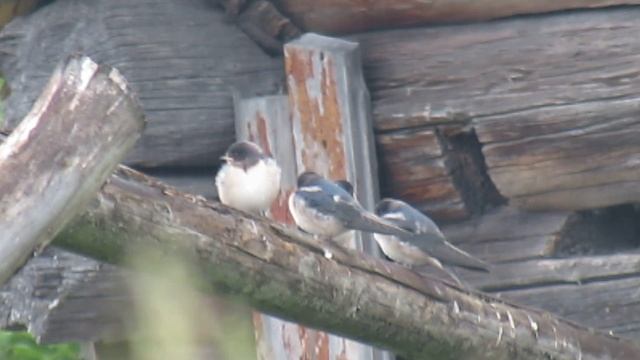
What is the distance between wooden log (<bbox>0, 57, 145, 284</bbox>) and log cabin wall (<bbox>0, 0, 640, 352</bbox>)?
79.9 inches

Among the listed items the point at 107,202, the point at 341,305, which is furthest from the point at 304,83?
the point at 107,202

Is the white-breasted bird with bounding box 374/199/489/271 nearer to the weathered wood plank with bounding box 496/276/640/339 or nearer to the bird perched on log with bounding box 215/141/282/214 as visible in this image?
the weathered wood plank with bounding box 496/276/640/339

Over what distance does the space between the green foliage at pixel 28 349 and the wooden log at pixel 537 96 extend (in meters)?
1.57

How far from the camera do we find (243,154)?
514 centimetres

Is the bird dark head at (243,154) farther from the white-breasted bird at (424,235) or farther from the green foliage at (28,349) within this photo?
the green foliage at (28,349)

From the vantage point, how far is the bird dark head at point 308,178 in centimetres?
511

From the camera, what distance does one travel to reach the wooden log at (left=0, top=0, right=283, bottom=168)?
5.15 metres

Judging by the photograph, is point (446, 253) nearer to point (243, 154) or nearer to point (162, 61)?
point (243, 154)

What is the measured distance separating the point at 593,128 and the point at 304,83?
0.74 m

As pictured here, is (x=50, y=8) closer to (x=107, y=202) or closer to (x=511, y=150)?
(x=511, y=150)

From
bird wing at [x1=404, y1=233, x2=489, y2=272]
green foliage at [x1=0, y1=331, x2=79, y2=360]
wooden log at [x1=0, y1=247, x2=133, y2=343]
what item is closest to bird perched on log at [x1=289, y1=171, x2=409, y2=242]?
bird wing at [x1=404, y1=233, x2=489, y2=272]

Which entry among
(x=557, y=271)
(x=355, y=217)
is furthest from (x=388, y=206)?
(x=557, y=271)

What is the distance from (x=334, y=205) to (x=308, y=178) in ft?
0.32

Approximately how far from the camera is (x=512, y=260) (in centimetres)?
509
